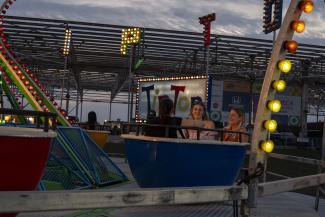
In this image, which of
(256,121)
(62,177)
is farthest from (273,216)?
(62,177)

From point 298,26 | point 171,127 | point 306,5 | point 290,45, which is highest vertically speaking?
point 306,5

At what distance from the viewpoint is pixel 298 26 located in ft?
12.2

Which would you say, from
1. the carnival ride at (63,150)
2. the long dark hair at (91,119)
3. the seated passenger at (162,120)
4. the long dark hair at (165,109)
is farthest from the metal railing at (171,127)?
the long dark hair at (91,119)

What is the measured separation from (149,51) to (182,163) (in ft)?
84.9

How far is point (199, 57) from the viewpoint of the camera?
32562mm

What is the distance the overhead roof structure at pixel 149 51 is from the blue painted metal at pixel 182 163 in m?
21.9

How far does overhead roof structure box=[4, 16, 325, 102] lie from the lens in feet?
91.6

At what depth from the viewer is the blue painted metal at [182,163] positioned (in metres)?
5.89

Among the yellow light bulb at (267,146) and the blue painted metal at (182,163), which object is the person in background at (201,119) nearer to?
the blue painted metal at (182,163)

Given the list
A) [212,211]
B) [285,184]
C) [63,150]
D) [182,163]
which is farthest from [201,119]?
[285,184]

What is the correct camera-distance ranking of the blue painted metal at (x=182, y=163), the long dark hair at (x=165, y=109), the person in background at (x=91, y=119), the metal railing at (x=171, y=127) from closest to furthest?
the metal railing at (x=171, y=127), the blue painted metal at (x=182, y=163), the long dark hair at (x=165, y=109), the person in background at (x=91, y=119)

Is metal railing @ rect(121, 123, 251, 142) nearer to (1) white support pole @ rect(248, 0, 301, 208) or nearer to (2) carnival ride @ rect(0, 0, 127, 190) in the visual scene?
(2) carnival ride @ rect(0, 0, 127, 190)

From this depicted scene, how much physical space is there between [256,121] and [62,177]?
5.10 metres

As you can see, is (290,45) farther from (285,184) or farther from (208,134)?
(208,134)
